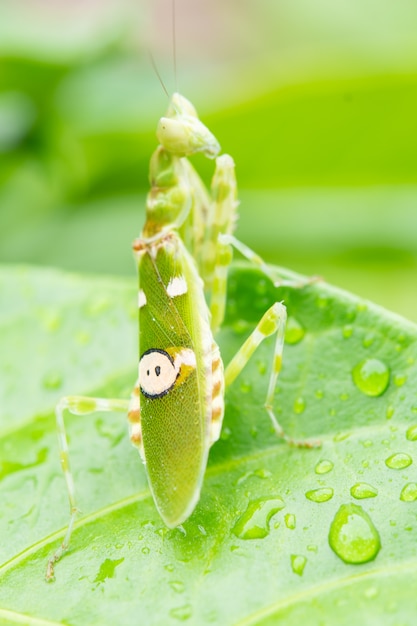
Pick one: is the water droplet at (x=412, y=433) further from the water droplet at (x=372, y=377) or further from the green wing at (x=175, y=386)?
the green wing at (x=175, y=386)

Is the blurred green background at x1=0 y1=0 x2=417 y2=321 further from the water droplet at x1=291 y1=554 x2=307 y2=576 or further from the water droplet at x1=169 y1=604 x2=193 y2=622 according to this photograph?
the water droplet at x1=169 y1=604 x2=193 y2=622

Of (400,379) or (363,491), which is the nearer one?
(363,491)

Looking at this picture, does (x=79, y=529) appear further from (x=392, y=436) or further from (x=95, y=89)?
(x=95, y=89)

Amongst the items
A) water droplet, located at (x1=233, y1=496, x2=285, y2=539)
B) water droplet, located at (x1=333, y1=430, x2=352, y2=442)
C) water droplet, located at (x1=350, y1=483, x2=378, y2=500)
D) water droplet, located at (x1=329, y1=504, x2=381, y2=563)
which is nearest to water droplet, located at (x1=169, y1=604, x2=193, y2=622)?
water droplet, located at (x1=233, y1=496, x2=285, y2=539)

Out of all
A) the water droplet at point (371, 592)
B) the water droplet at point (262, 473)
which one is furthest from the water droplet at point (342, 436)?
the water droplet at point (371, 592)

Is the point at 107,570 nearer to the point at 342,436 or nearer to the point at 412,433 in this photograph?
the point at 342,436

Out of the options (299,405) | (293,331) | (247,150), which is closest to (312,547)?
(299,405)

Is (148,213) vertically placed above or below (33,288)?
above

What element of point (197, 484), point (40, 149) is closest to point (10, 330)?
point (197, 484)
